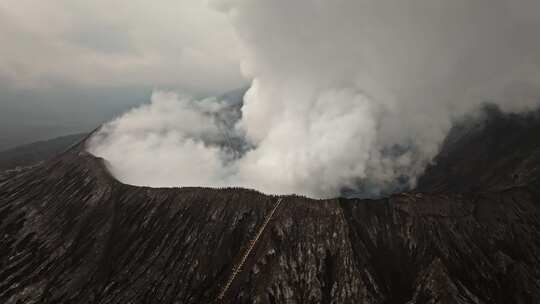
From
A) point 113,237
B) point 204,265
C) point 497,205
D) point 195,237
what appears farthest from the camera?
point 497,205

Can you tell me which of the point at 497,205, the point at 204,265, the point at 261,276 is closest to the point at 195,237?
the point at 204,265

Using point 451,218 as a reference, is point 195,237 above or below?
below

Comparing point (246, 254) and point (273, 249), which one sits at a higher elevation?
point (273, 249)

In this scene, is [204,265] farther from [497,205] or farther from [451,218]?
[497,205]

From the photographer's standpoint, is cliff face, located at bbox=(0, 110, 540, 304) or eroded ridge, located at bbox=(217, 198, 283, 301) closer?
eroded ridge, located at bbox=(217, 198, 283, 301)

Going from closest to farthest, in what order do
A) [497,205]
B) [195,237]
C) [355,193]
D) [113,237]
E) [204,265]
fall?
[204,265] → [195,237] → [113,237] → [497,205] → [355,193]

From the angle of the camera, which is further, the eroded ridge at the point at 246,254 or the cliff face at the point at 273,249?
the cliff face at the point at 273,249

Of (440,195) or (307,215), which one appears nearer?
(307,215)

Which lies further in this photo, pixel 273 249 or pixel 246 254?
pixel 246 254
